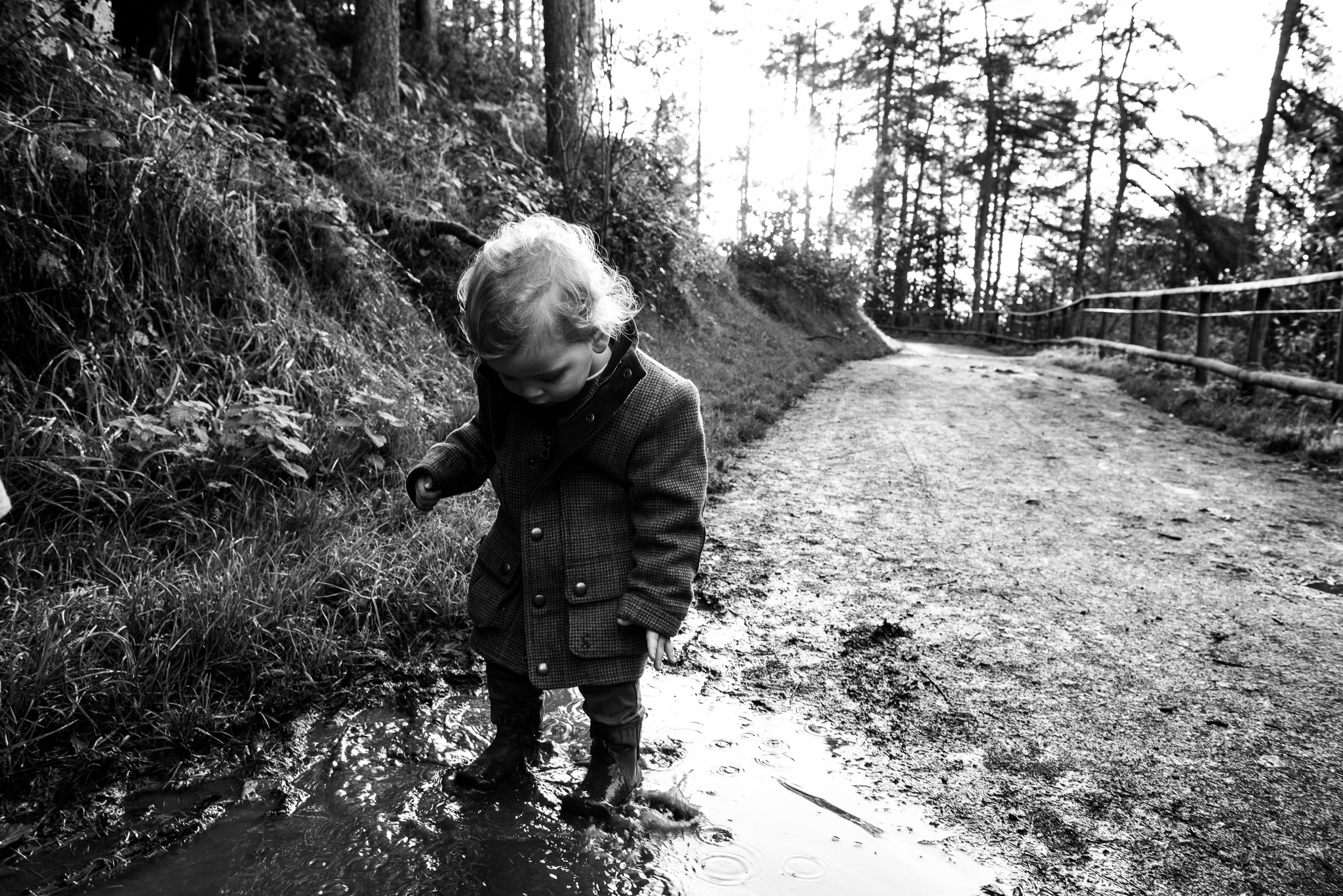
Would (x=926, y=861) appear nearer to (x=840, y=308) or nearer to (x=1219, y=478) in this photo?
(x=1219, y=478)

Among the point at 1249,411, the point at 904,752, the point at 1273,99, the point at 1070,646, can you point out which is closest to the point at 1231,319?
the point at 1273,99

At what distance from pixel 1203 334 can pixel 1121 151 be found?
17.7 meters

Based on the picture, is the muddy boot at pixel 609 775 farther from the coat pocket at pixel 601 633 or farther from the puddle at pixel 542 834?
the coat pocket at pixel 601 633

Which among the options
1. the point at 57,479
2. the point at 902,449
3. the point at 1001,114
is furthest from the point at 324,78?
the point at 1001,114

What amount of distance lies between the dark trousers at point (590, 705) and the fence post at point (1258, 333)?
787 cm

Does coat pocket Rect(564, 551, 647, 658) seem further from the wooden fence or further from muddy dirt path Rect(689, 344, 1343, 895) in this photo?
the wooden fence

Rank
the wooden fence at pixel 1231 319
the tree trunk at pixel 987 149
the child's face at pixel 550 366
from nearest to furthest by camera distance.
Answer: the child's face at pixel 550 366 → the wooden fence at pixel 1231 319 → the tree trunk at pixel 987 149

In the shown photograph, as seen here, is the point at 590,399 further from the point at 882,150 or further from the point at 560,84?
the point at 882,150

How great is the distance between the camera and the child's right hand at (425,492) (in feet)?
6.77

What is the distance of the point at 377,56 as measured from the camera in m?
7.32

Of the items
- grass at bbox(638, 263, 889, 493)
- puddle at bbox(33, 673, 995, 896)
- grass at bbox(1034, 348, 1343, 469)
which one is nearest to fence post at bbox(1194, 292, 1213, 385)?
grass at bbox(1034, 348, 1343, 469)

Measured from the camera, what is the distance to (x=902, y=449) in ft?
19.9

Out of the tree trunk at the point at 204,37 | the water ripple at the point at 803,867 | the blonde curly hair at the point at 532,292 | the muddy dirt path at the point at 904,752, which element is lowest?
the water ripple at the point at 803,867

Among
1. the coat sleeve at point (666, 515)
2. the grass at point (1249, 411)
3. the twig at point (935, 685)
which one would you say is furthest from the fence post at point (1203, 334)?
the coat sleeve at point (666, 515)
